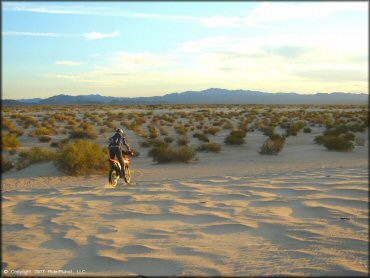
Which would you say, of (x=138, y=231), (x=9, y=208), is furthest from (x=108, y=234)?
(x=9, y=208)

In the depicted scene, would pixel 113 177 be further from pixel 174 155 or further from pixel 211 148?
pixel 211 148

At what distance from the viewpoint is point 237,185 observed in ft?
32.8

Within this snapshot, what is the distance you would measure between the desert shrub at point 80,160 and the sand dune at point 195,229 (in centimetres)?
343

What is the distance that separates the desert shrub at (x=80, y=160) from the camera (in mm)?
13734

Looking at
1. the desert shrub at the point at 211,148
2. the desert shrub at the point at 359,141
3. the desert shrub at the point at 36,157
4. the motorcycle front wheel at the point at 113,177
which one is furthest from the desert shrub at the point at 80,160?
the desert shrub at the point at 359,141

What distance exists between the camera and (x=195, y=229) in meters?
6.25

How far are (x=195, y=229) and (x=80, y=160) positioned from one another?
848cm

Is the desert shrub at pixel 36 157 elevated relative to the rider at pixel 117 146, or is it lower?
lower

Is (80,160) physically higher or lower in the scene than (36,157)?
higher

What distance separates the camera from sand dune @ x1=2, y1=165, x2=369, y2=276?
4.70 m

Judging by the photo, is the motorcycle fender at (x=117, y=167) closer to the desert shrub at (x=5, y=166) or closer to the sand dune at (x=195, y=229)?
the sand dune at (x=195, y=229)

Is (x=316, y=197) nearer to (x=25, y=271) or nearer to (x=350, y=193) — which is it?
(x=350, y=193)

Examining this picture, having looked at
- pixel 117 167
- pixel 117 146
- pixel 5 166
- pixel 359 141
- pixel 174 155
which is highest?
pixel 117 146

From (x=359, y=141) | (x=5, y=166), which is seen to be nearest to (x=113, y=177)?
(x=5, y=166)
